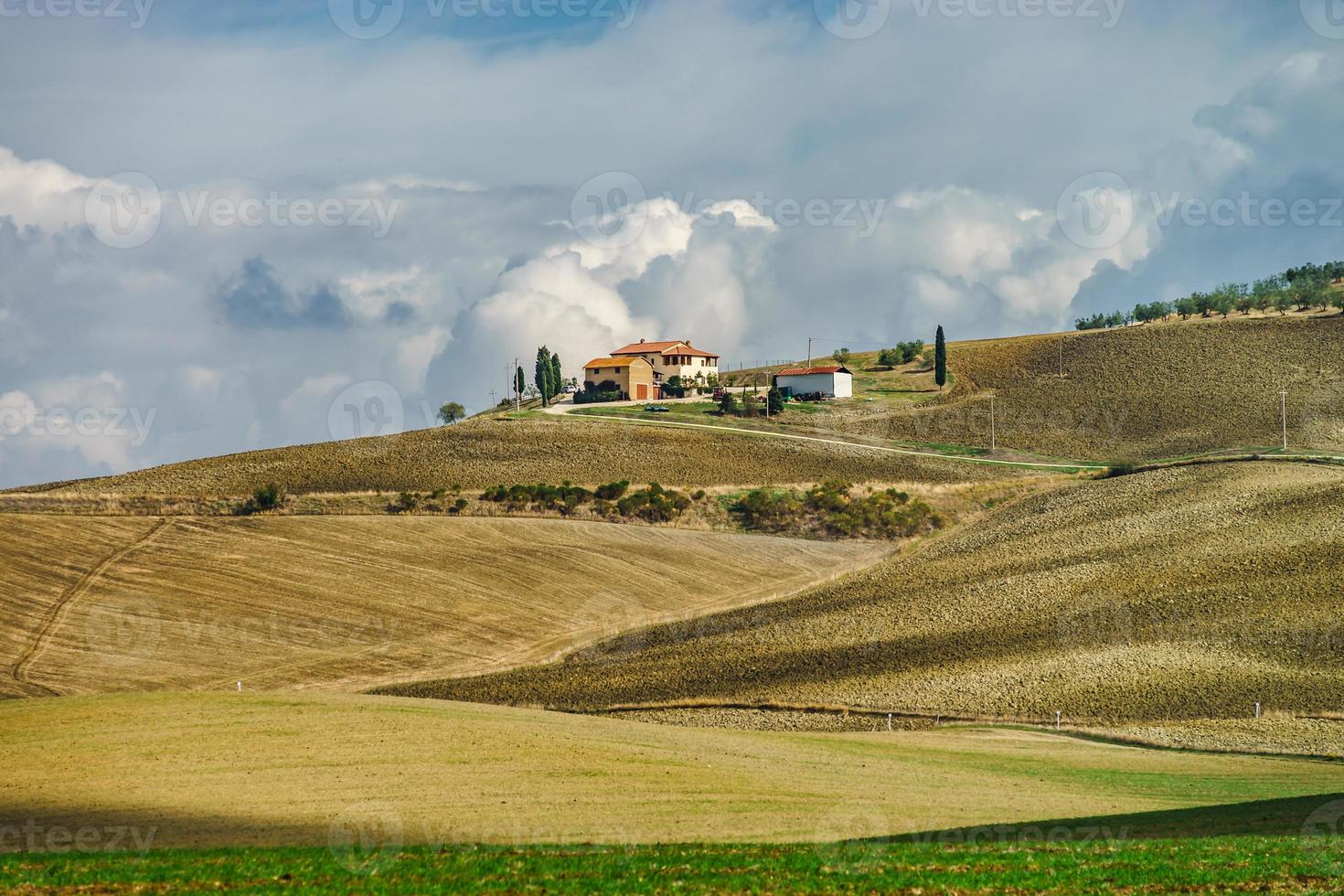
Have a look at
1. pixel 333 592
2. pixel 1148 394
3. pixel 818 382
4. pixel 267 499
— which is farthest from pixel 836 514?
pixel 1148 394

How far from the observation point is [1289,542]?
214ft

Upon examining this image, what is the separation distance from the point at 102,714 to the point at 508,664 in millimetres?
24283

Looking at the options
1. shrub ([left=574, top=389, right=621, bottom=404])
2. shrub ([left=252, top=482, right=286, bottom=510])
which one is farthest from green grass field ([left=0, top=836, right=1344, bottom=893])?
shrub ([left=574, top=389, right=621, bottom=404])

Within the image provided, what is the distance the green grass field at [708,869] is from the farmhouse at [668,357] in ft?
413

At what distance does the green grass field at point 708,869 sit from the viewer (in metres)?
17.1

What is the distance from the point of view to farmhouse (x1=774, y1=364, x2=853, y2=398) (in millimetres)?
135250

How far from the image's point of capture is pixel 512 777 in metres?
28.4

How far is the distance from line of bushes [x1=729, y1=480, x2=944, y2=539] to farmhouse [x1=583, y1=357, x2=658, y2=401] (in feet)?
165

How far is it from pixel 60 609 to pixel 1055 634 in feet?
154

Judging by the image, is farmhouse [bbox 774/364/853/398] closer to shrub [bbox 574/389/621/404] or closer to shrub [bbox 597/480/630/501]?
shrub [bbox 574/389/621/404]

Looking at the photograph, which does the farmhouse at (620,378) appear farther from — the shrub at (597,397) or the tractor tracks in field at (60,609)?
the tractor tracks in field at (60,609)

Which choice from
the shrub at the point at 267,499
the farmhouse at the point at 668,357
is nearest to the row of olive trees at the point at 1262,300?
the farmhouse at the point at 668,357

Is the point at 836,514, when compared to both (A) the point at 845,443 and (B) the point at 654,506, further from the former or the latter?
(A) the point at 845,443

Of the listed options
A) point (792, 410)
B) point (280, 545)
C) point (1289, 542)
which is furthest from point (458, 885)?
point (792, 410)
